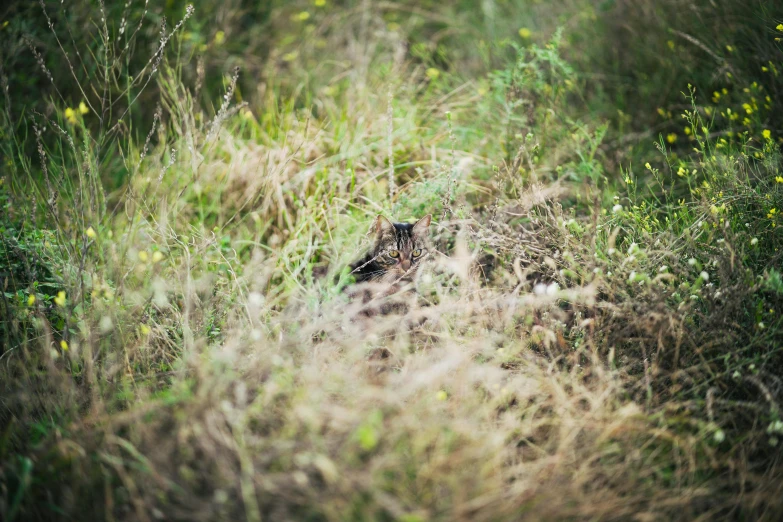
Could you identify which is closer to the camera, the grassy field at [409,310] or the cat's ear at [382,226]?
the grassy field at [409,310]

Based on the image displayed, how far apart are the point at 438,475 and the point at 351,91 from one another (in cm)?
293

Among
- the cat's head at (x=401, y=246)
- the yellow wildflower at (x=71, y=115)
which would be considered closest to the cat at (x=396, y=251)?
the cat's head at (x=401, y=246)

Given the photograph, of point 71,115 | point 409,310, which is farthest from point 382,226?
point 71,115

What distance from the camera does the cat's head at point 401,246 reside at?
8.45ft

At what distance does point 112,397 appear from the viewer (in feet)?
6.09

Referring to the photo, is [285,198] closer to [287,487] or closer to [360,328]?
[360,328]

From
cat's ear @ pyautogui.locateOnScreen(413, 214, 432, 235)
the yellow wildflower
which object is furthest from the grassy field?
cat's ear @ pyautogui.locateOnScreen(413, 214, 432, 235)

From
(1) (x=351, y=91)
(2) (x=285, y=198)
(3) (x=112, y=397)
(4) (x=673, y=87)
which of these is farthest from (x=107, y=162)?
(4) (x=673, y=87)

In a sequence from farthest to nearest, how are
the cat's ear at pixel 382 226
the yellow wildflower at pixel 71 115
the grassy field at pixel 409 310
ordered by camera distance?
the cat's ear at pixel 382 226, the yellow wildflower at pixel 71 115, the grassy field at pixel 409 310

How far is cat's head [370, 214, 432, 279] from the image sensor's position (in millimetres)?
2576

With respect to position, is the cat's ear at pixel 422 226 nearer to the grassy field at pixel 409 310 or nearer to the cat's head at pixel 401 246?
the cat's head at pixel 401 246

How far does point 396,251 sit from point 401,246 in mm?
36

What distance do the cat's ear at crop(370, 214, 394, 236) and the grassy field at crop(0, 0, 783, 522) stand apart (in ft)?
0.73

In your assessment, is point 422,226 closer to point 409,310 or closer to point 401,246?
point 401,246
